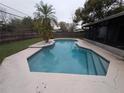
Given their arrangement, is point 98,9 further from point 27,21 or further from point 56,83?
point 56,83

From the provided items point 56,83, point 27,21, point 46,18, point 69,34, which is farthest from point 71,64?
point 27,21

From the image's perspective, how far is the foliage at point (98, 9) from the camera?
21359 millimetres

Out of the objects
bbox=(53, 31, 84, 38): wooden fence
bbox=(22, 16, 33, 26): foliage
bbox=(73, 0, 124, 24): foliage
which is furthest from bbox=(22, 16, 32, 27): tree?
bbox=(73, 0, 124, 24): foliage

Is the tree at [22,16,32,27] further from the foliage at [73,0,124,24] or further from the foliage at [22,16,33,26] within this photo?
the foliage at [73,0,124,24]

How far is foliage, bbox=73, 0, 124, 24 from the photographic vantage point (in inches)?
841

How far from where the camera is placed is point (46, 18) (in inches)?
663

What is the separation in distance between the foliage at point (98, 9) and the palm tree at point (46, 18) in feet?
23.8

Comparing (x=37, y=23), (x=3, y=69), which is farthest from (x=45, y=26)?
(x=3, y=69)

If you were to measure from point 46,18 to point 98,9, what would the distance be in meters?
9.17

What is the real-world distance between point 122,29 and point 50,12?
29.4 ft

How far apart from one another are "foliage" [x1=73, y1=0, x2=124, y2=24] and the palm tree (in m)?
7.24

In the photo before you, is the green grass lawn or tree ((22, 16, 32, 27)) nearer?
the green grass lawn

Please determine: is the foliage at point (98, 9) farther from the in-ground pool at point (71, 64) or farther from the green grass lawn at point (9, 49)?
the green grass lawn at point (9, 49)

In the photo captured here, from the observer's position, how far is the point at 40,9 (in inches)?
653
